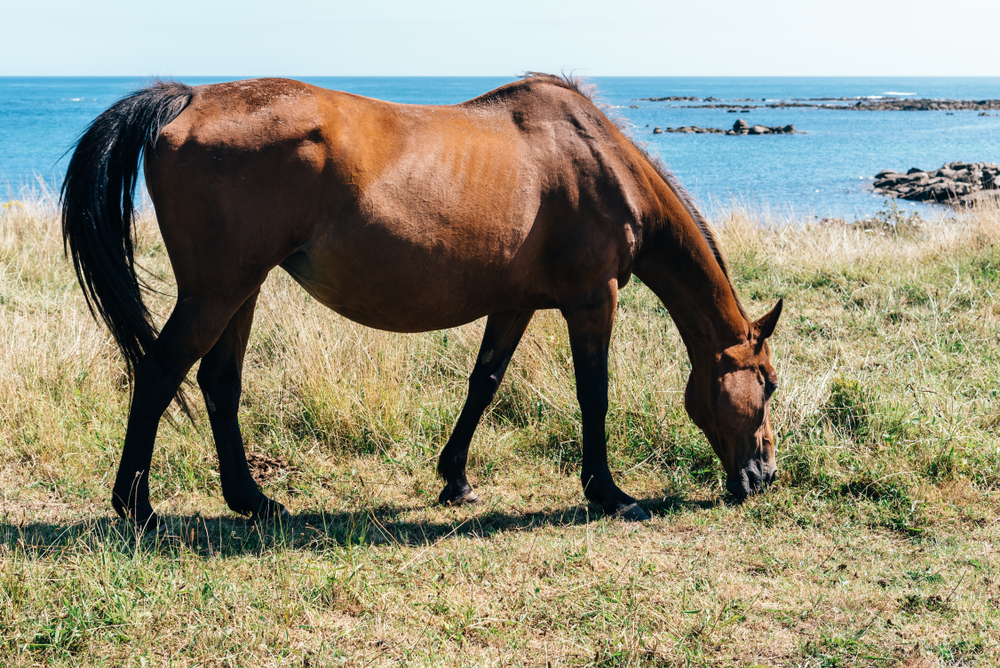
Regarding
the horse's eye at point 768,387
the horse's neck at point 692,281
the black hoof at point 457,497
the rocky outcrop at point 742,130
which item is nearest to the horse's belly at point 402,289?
the horse's neck at point 692,281

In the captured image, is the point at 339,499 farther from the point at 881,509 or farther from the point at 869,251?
the point at 869,251

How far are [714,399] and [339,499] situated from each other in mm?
2382

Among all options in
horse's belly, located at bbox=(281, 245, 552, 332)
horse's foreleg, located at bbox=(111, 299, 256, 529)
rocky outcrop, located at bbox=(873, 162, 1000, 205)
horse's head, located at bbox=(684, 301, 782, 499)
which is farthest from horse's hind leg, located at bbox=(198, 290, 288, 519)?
rocky outcrop, located at bbox=(873, 162, 1000, 205)

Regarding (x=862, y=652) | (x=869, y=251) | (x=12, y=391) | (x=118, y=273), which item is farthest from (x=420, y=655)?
(x=869, y=251)

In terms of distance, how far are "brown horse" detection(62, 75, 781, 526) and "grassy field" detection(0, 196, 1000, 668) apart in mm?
385

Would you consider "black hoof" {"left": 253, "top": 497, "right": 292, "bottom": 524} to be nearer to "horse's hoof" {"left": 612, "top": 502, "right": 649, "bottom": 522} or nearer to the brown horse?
the brown horse

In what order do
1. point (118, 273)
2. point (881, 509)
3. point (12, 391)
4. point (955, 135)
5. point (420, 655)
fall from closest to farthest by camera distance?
point (420, 655) → point (118, 273) → point (881, 509) → point (12, 391) → point (955, 135)

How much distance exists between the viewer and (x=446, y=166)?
380 cm

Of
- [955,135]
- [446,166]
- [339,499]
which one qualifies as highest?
[955,135]

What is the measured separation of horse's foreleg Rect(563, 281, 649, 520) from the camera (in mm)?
4227

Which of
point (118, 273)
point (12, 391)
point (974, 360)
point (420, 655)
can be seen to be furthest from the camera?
point (974, 360)

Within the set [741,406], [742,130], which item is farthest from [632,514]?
[742,130]

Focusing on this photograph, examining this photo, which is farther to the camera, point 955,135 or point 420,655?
point 955,135

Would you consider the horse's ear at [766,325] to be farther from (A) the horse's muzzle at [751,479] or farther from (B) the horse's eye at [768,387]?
(A) the horse's muzzle at [751,479]
